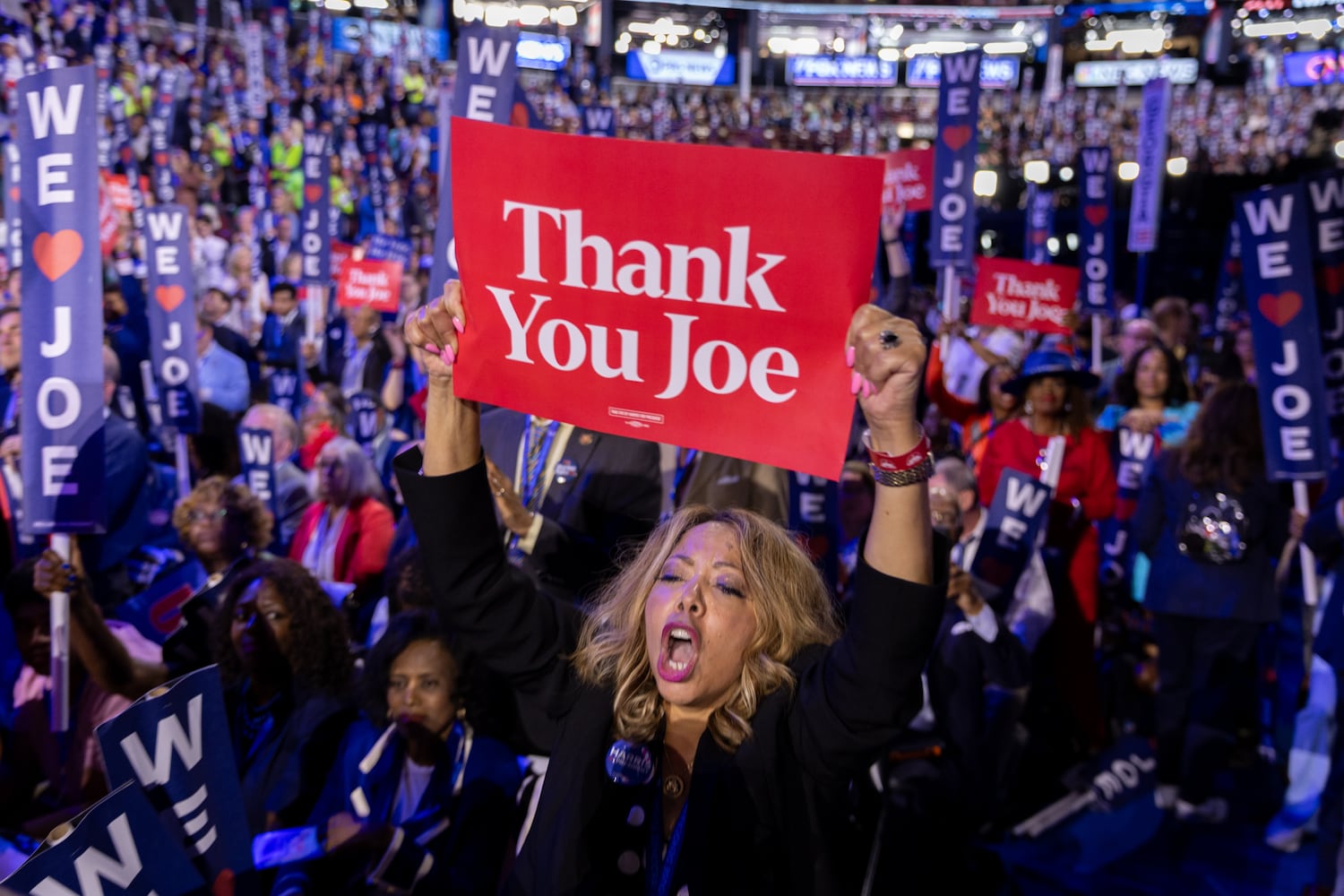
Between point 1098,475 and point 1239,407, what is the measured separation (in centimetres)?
84

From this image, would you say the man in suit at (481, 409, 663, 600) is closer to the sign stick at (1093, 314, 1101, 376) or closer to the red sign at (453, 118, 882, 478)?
the red sign at (453, 118, 882, 478)

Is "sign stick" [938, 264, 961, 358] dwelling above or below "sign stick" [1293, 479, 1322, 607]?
above

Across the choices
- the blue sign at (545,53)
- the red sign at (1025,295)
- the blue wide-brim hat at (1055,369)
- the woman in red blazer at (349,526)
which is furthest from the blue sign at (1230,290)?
the blue sign at (545,53)

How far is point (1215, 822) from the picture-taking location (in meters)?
4.36

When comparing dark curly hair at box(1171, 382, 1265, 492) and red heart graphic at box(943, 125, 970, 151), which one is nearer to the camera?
dark curly hair at box(1171, 382, 1265, 492)

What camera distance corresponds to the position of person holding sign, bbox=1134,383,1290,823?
427cm

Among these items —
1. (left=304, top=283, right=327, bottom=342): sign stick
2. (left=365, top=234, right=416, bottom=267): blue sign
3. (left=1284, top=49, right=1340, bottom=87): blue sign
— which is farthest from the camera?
(left=1284, top=49, right=1340, bottom=87): blue sign

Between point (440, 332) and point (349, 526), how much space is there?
2675mm

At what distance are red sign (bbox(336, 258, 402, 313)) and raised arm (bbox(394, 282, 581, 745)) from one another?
6891 millimetres

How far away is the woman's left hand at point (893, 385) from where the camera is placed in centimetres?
153

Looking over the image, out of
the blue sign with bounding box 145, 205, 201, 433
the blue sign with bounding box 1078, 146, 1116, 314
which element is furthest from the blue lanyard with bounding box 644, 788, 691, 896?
the blue sign with bounding box 1078, 146, 1116, 314

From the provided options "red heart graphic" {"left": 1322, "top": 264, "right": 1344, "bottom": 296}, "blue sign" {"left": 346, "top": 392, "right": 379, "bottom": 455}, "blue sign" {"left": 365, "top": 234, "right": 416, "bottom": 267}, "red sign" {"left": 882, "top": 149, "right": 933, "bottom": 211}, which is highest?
"red sign" {"left": 882, "top": 149, "right": 933, "bottom": 211}

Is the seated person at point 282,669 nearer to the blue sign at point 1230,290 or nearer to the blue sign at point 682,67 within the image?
the blue sign at point 1230,290

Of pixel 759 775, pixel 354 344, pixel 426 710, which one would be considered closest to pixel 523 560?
pixel 426 710
